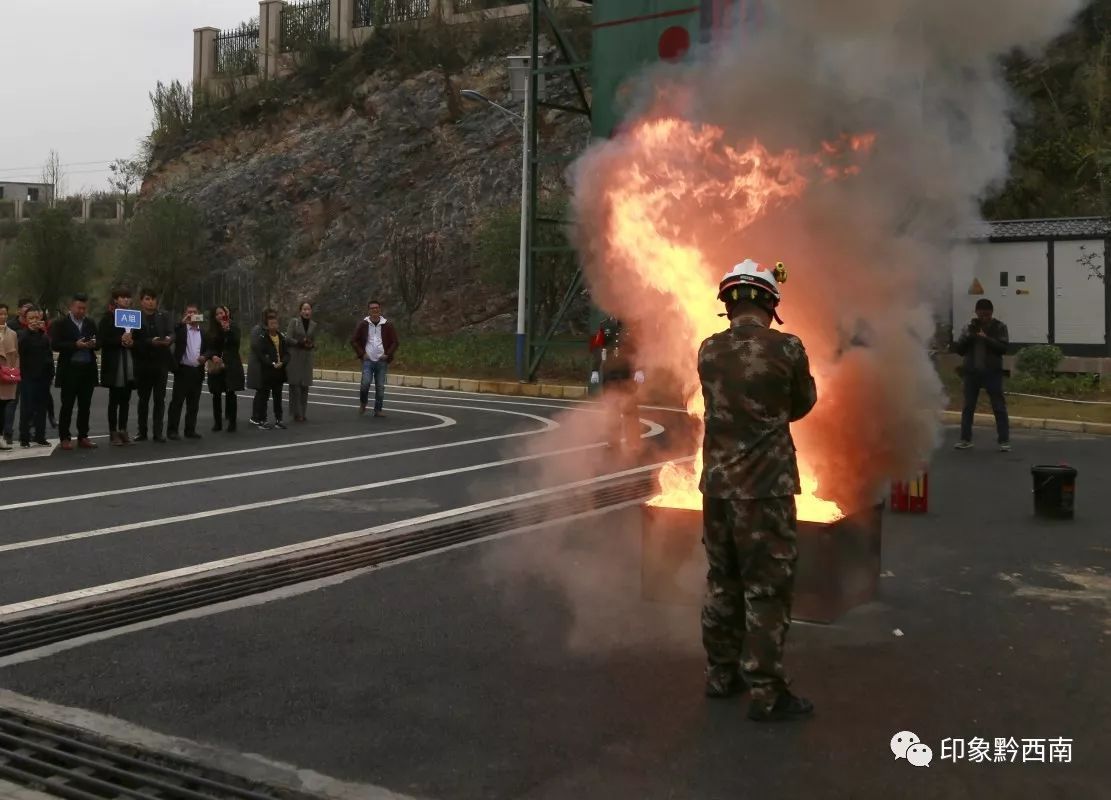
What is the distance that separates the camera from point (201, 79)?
165ft

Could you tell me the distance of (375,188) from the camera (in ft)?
141

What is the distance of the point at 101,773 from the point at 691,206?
167 inches

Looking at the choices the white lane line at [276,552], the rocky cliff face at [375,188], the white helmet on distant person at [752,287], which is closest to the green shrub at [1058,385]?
the white lane line at [276,552]

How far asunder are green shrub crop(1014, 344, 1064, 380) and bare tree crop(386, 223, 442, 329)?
19.2 m

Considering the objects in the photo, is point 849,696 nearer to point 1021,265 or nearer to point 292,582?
point 292,582

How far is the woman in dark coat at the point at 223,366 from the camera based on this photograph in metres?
15.5

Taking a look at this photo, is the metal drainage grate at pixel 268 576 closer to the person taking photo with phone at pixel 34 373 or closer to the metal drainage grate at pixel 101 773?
the metal drainage grate at pixel 101 773

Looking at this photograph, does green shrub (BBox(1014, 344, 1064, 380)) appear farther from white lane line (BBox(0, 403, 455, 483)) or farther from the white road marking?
the white road marking

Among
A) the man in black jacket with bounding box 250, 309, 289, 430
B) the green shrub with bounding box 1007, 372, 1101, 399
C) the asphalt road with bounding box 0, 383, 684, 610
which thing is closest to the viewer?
the asphalt road with bounding box 0, 383, 684, 610

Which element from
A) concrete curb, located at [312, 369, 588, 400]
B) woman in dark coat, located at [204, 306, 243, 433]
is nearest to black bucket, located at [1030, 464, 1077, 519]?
woman in dark coat, located at [204, 306, 243, 433]

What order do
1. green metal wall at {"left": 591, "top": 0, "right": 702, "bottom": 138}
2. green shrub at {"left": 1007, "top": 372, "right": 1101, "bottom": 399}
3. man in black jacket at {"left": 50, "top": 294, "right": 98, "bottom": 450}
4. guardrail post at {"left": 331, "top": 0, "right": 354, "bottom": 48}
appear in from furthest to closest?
1. guardrail post at {"left": 331, "top": 0, "right": 354, "bottom": 48}
2. green shrub at {"left": 1007, "top": 372, "right": 1101, "bottom": 399}
3. green metal wall at {"left": 591, "top": 0, "right": 702, "bottom": 138}
4. man in black jacket at {"left": 50, "top": 294, "right": 98, "bottom": 450}

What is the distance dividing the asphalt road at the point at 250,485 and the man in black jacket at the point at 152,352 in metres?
0.63

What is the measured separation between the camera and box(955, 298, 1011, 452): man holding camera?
527 inches

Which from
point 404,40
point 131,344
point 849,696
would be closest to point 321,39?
point 404,40
